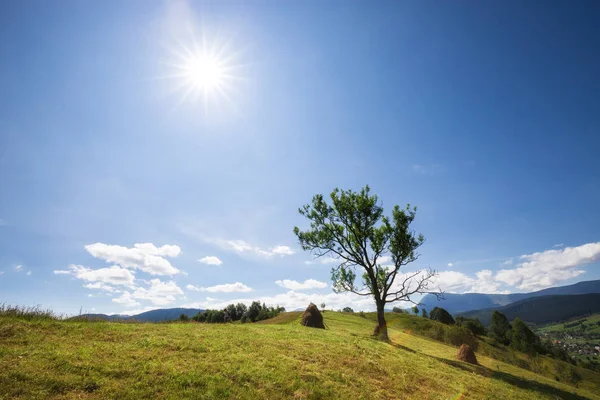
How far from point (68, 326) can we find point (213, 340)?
908 centimetres

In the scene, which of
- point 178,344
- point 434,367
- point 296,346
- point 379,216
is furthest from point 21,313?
point 379,216

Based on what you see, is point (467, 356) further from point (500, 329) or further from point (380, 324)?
point (500, 329)

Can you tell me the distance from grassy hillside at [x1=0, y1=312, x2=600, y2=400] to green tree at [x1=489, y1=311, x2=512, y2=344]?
114614 millimetres

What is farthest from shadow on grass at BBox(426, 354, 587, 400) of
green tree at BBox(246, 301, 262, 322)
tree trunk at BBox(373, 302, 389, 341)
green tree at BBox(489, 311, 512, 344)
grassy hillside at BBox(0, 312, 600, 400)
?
green tree at BBox(489, 311, 512, 344)

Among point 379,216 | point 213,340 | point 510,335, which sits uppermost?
point 379,216

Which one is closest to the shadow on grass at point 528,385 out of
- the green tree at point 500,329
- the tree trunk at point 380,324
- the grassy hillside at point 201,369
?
the grassy hillside at point 201,369

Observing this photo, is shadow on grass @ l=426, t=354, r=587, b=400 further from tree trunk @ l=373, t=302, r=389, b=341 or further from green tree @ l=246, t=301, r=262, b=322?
green tree @ l=246, t=301, r=262, b=322

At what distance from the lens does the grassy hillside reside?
10414mm

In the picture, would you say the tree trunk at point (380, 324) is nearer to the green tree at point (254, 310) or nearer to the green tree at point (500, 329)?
the green tree at point (254, 310)

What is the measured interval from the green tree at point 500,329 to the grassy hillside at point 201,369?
376ft

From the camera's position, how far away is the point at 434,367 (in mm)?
22594

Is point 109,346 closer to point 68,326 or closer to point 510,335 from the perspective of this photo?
point 68,326

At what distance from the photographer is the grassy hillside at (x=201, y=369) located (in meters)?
10.4

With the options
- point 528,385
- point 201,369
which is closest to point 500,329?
point 528,385
